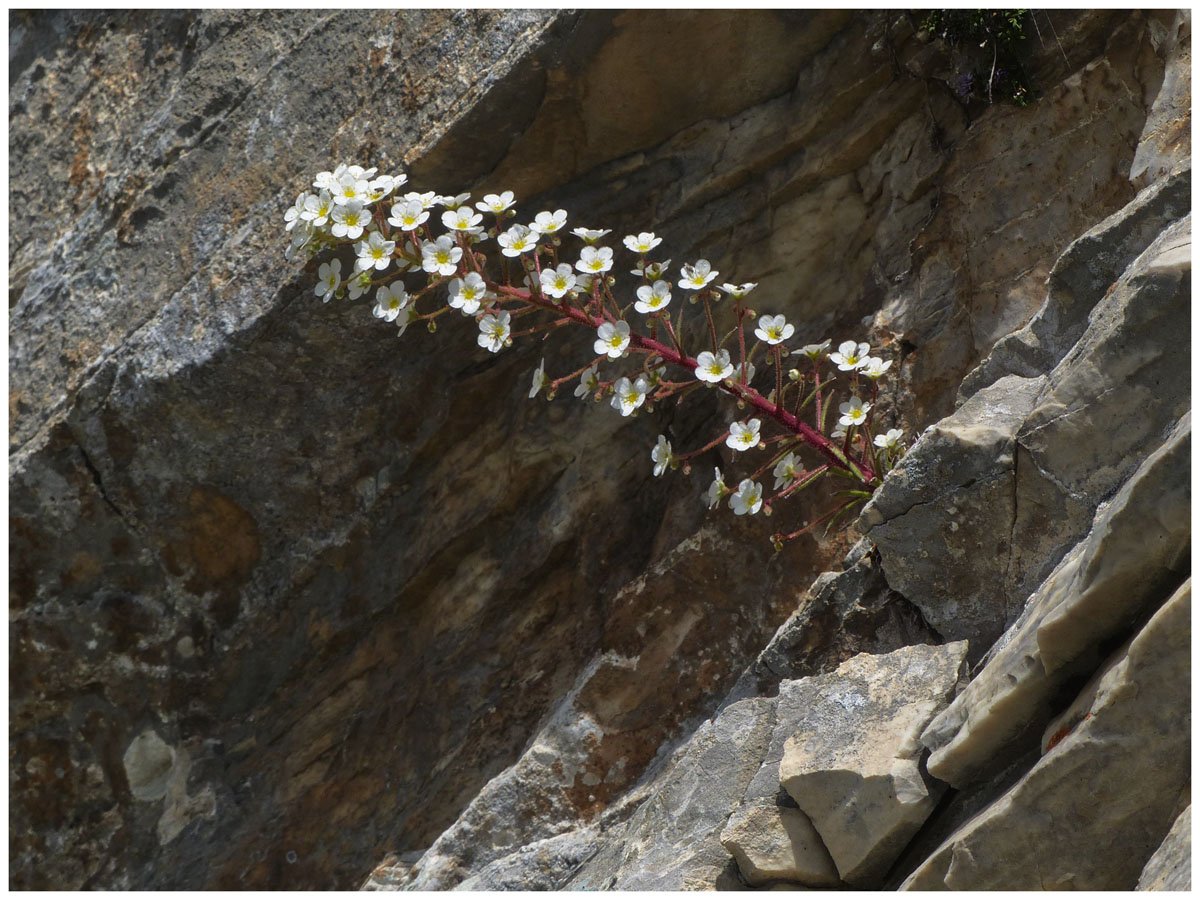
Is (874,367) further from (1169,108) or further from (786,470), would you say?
(1169,108)

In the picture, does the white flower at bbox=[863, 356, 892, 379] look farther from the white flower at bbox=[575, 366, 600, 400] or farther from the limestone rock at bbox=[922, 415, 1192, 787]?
the limestone rock at bbox=[922, 415, 1192, 787]

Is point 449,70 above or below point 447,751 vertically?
above

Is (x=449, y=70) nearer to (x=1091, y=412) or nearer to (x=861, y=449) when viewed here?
(x=861, y=449)

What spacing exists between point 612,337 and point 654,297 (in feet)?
0.58

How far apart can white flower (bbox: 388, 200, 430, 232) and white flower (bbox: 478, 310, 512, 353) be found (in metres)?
0.34

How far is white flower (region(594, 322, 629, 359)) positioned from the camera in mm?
3506

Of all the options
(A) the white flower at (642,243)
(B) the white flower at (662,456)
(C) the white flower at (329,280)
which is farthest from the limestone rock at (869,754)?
(C) the white flower at (329,280)

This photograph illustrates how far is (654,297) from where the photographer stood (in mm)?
3582

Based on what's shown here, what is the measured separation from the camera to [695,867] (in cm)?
294

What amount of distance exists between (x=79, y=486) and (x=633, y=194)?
221 cm

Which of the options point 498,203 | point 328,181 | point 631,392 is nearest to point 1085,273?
point 631,392

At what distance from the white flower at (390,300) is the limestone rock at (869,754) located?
1.63m

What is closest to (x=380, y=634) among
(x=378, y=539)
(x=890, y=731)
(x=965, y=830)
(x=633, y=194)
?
(x=378, y=539)

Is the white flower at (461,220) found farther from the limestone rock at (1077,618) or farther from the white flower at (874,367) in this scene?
the limestone rock at (1077,618)
